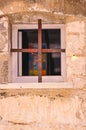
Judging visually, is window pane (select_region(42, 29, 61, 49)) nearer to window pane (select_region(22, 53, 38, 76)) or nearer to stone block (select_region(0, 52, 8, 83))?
window pane (select_region(22, 53, 38, 76))

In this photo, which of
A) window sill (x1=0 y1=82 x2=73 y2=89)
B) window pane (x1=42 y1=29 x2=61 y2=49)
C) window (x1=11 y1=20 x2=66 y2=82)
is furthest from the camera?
window pane (x1=42 y1=29 x2=61 y2=49)

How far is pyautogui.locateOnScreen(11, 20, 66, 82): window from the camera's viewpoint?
2.35 meters

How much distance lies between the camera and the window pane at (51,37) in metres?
2.46

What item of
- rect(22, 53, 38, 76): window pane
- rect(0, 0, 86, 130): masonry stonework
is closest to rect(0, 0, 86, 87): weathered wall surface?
rect(0, 0, 86, 130): masonry stonework

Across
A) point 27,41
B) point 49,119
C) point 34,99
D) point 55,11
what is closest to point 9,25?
point 27,41

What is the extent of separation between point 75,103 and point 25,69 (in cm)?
57

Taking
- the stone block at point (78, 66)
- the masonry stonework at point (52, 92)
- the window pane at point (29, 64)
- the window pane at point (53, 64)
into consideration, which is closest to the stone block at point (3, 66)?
the masonry stonework at point (52, 92)

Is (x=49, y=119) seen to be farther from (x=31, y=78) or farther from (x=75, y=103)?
(x=31, y=78)

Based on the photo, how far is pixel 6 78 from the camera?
2.26 m

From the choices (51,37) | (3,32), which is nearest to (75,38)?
(51,37)

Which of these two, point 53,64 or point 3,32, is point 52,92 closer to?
point 53,64

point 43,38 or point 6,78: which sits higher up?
point 43,38

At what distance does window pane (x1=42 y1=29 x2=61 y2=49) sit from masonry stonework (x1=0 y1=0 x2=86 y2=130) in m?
0.22

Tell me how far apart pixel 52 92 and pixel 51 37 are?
60 centimetres
